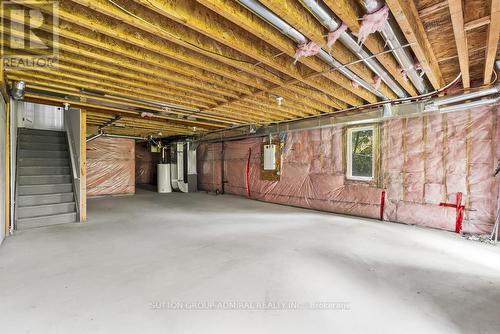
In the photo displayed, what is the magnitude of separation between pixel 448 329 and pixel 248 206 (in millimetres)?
4671

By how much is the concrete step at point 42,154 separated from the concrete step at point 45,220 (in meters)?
1.45

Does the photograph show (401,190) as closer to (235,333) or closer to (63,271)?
(235,333)

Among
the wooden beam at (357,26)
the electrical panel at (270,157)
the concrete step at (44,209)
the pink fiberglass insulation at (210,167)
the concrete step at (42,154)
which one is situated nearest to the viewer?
the wooden beam at (357,26)

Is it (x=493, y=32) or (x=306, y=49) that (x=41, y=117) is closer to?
(x=306, y=49)

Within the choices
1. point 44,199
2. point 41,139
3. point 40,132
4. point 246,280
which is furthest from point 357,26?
point 40,132

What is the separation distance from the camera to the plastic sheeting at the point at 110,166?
7.67 meters

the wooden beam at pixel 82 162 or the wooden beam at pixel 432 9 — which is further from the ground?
the wooden beam at pixel 432 9

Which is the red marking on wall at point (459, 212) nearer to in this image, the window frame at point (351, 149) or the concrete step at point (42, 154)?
the window frame at point (351, 149)

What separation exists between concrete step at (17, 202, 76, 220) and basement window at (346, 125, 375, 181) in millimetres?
5346

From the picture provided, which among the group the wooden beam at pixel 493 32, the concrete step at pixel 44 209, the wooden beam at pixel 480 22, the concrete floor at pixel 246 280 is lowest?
Result: the concrete floor at pixel 246 280

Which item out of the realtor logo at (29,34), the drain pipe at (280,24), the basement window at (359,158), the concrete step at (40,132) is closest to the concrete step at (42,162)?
the concrete step at (40,132)

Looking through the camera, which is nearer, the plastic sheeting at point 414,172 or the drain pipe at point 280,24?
the drain pipe at point 280,24

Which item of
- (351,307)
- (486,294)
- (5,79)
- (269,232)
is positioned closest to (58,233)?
(5,79)

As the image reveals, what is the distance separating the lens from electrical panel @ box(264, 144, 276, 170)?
646 centimetres
